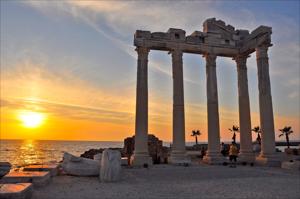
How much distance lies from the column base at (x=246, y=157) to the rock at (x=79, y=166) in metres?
14.4

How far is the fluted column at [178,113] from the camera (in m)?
23.1

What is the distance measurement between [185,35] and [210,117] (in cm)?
724

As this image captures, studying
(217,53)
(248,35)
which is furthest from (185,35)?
(248,35)

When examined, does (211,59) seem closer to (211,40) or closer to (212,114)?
(211,40)

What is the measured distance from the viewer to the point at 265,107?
23.2 m

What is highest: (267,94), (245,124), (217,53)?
(217,53)

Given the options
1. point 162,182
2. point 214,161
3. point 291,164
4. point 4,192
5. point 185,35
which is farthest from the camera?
point 185,35

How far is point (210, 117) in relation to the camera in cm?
2469

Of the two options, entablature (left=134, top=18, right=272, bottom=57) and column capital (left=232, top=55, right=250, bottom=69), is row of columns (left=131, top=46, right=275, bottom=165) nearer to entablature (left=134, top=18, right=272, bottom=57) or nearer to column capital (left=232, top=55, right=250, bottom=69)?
entablature (left=134, top=18, right=272, bottom=57)

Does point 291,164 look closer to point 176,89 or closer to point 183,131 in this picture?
point 183,131

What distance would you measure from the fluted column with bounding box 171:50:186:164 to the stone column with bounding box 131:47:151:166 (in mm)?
2365

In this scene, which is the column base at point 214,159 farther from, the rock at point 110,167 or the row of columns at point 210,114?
the rock at point 110,167

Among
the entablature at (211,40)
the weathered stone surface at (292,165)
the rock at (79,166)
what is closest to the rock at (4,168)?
the rock at (79,166)

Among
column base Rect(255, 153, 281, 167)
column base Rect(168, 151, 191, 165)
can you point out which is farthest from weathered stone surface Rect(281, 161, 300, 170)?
column base Rect(168, 151, 191, 165)
